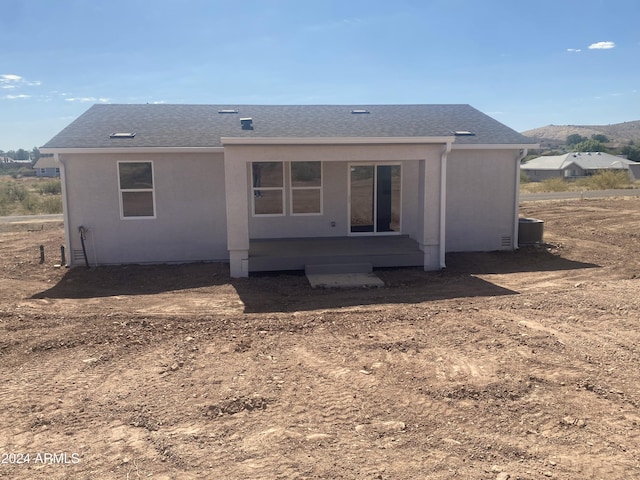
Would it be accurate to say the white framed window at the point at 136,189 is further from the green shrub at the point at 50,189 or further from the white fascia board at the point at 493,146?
the green shrub at the point at 50,189

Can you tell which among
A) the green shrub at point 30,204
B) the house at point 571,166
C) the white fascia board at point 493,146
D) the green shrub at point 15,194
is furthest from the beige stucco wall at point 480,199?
the house at point 571,166

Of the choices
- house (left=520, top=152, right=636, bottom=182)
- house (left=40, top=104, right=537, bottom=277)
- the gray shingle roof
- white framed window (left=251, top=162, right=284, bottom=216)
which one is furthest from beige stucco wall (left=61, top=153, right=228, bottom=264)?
house (left=520, top=152, right=636, bottom=182)

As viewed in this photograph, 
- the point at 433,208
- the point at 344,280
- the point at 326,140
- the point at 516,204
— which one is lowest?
the point at 344,280

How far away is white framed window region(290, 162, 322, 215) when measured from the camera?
44.5 ft

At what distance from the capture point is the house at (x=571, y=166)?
222ft

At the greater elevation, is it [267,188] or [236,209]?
[267,188]

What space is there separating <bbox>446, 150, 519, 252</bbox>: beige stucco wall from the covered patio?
1655 mm

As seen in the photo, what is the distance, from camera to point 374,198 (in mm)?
13930

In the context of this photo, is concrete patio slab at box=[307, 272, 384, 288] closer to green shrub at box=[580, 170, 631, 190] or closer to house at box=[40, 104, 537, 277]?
house at box=[40, 104, 537, 277]

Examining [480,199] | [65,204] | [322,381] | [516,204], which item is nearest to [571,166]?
[516,204]

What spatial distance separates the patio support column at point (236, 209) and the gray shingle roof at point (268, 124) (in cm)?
209

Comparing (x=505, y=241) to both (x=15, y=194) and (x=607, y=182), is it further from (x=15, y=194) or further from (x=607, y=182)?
(x=607, y=182)

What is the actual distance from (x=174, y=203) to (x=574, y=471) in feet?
34.5

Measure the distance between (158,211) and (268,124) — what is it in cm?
408
